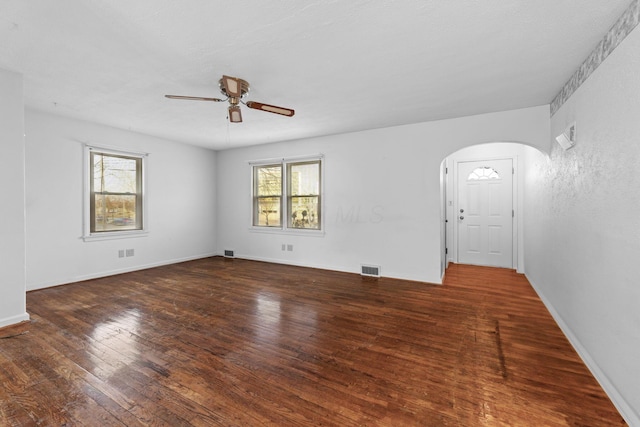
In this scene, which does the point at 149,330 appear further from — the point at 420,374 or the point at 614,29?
the point at 614,29

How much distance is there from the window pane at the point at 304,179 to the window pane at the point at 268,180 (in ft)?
1.07

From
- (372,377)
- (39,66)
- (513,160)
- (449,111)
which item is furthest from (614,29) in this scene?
(39,66)

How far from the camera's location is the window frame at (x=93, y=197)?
14.9 ft

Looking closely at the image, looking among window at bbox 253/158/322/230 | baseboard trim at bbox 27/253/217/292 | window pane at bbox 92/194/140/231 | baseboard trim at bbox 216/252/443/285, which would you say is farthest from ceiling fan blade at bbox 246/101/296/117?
baseboard trim at bbox 27/253/217/292

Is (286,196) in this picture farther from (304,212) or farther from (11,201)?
(11,201)

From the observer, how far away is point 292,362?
7.18ft

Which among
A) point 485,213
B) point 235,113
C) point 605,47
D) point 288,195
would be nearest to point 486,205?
point 485,213

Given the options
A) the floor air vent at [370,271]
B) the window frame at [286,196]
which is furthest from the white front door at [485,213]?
the window frame at [286,196]

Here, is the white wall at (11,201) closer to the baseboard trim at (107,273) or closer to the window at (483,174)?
the baseboard trim at (107,273)

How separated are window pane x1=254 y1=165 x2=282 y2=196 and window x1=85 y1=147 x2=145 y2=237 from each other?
2250 mm

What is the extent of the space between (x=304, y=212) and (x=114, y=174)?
11.5 feet

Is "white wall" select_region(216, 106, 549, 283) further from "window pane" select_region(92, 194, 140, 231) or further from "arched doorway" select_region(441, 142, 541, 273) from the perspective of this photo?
"window pane" select_region(92, 194, 140, 231)

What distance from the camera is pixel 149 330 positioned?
275 cm

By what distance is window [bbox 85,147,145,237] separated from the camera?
4.69 metres
